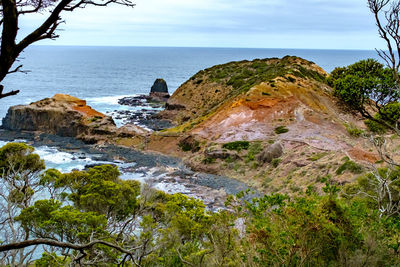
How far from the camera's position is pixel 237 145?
46938 mm

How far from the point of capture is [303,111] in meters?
53.1

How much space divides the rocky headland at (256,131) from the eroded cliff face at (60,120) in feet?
0.57

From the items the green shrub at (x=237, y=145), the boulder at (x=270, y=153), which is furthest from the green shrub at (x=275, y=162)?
the green shrub at (x=237, y=145)

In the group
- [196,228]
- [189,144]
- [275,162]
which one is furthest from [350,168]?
[189,144]

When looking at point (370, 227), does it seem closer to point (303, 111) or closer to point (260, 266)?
point (260, 266)

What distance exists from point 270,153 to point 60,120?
39.5 meters

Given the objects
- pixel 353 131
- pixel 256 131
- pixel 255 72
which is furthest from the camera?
pixel 255 72

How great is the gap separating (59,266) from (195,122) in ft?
147

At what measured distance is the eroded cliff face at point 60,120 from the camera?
59781 mm

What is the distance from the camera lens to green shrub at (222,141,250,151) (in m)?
46.3

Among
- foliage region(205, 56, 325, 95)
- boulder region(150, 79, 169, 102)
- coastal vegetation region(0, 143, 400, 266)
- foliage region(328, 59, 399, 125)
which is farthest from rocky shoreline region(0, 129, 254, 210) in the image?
boulder region(150, 79, 169, 102)

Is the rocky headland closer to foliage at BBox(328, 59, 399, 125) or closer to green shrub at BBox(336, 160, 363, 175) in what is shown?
green shrub at BBox(336, 160, 363, 175)

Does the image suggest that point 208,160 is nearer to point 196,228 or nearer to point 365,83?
point 365,83

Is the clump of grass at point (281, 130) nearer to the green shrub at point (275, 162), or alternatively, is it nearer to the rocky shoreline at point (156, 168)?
the green shrub at point (275, 162)
